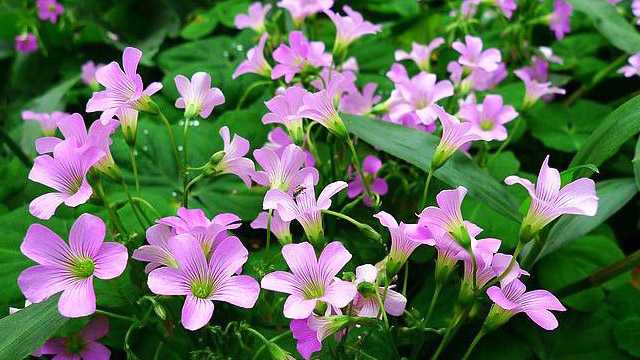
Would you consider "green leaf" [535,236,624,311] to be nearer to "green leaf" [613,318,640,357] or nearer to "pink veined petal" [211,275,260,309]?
→ "green leaf" [613,318,640,357]

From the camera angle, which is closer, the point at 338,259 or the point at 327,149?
the point at 338,259

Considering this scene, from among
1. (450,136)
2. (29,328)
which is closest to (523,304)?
(450,136)

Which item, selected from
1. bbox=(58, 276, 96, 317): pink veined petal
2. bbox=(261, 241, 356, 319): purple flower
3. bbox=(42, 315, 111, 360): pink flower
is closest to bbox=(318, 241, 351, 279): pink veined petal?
bbox=(261, 241, 356, 319): purple flower

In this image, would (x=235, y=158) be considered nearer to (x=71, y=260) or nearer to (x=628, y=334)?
(x=71, y=260)

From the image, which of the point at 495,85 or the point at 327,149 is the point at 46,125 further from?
the point at 495,85

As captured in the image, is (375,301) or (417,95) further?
(417,95)

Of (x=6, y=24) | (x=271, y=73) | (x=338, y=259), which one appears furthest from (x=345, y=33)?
(x=6, y=24)
